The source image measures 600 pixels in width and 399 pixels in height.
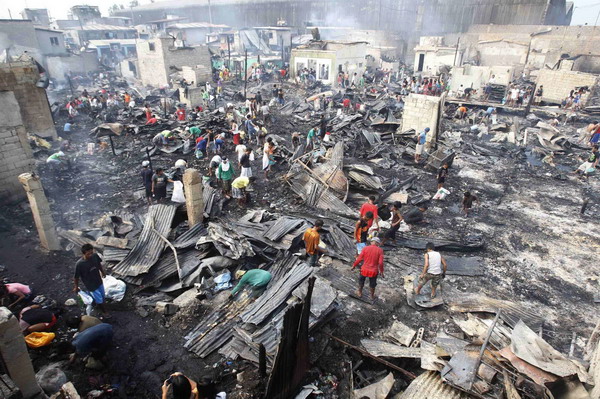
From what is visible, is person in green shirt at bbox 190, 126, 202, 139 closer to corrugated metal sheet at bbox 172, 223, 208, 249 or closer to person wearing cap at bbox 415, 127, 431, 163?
corrugated metal sheet at bbox 172, 223, 208, 249

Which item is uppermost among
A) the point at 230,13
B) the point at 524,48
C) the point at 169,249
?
the point at 230,13

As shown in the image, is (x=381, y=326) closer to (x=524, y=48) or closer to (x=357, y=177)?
(x=357, y=177)

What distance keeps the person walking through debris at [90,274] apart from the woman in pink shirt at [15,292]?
1233 millimetres

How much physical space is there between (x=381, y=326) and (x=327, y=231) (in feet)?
10.4

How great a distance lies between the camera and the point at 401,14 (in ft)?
163

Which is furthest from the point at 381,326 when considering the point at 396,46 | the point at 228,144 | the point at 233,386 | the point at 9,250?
the point at 396,46

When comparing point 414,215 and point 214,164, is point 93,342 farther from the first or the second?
point 414,215

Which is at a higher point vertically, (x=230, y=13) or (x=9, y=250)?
(x=230, y=13)

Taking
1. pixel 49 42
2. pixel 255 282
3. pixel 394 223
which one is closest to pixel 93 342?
pixel 255 282

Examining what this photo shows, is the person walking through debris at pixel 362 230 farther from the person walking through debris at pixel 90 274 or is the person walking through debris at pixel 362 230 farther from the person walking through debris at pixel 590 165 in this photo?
the person walking through debris at pixel 590 165

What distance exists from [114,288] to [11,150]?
672 cm

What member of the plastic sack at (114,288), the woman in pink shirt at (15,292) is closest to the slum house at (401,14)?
the plastic sack at (114,288)

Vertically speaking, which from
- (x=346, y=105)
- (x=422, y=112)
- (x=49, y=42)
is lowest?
(x=346, y=105)

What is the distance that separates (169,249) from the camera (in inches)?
305
